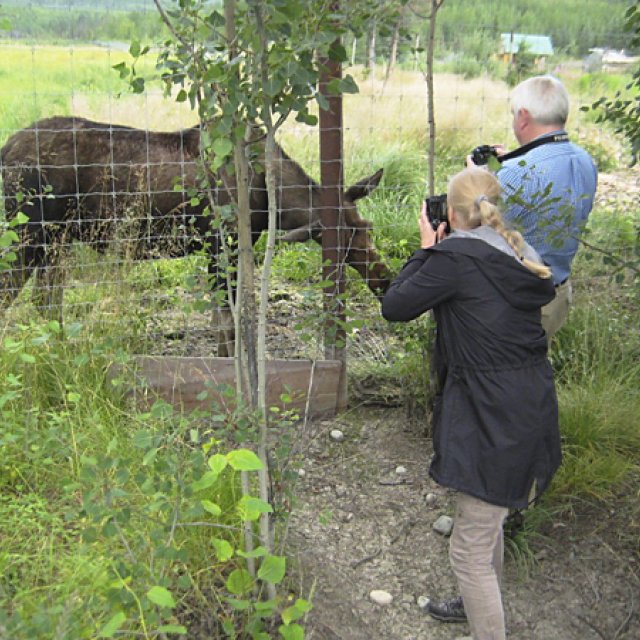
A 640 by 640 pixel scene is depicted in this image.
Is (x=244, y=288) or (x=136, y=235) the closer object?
(x=244, y=288)

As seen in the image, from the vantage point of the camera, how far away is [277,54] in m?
2.65

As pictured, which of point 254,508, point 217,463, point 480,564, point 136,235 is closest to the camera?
point 217,463

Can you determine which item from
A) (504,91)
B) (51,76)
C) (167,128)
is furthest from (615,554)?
(51,76)

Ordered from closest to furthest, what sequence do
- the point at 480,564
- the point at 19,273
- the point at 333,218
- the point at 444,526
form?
1. the point at 480,564
2. the point at 444,526
3. the point at 333,218
4. the point at 19,273

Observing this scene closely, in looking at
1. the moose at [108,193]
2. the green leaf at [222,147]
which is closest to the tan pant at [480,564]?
the green leaf at [222,147]

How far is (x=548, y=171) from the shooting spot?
154 inches

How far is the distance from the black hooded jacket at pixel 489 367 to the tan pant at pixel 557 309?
2.81 ft

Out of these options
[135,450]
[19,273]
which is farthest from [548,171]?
[19,273]

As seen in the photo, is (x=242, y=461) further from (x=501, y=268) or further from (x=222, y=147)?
(x=501, y=268)

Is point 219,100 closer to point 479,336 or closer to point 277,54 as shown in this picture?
point 277,54

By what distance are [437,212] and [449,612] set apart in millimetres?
1678

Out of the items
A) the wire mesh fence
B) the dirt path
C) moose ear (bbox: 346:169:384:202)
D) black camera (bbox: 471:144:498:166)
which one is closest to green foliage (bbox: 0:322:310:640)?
the dirt path

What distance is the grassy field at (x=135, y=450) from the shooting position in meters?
2.71

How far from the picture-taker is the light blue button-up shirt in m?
3.85
